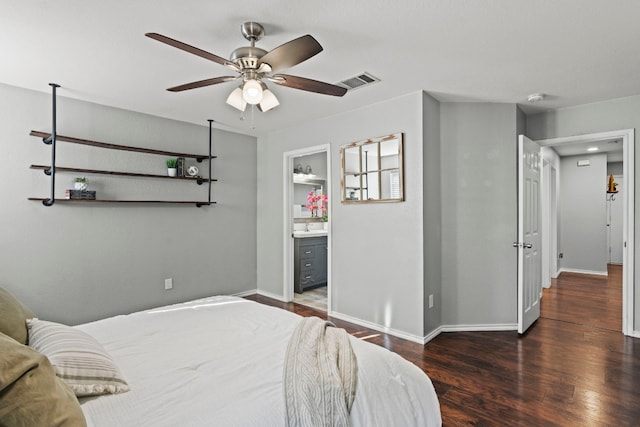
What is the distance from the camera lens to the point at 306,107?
3.68 metres

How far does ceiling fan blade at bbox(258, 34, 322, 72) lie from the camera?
1.69 meters

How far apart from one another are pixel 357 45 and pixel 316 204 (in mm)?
3555

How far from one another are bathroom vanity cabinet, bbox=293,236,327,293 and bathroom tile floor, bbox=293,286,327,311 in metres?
0.09

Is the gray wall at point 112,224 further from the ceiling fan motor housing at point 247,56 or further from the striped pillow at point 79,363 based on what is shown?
the ceiling fan motor housing at point 247,56

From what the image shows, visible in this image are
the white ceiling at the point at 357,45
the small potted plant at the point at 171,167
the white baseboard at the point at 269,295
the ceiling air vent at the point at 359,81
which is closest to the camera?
the white ceiling at the point at 357,45

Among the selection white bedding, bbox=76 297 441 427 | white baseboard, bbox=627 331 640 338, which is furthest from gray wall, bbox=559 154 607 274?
white bedding, bbox=76 297 441 427

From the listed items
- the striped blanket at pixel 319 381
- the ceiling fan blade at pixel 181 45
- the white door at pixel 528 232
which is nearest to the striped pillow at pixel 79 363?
the striped blanket at pixel 319 381

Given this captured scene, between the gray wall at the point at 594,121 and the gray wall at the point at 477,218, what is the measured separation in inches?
28.9

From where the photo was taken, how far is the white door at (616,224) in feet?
24.3

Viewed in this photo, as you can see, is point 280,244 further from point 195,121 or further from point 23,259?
point 23,259

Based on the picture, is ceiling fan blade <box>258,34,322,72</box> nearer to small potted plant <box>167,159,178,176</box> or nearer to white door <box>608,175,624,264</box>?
small potted plant <box>167,159,178,176</box>

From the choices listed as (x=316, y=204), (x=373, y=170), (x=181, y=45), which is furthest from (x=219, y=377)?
(x=316, y=204)

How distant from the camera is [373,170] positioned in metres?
3.54

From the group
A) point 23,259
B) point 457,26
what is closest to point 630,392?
point 457,26
